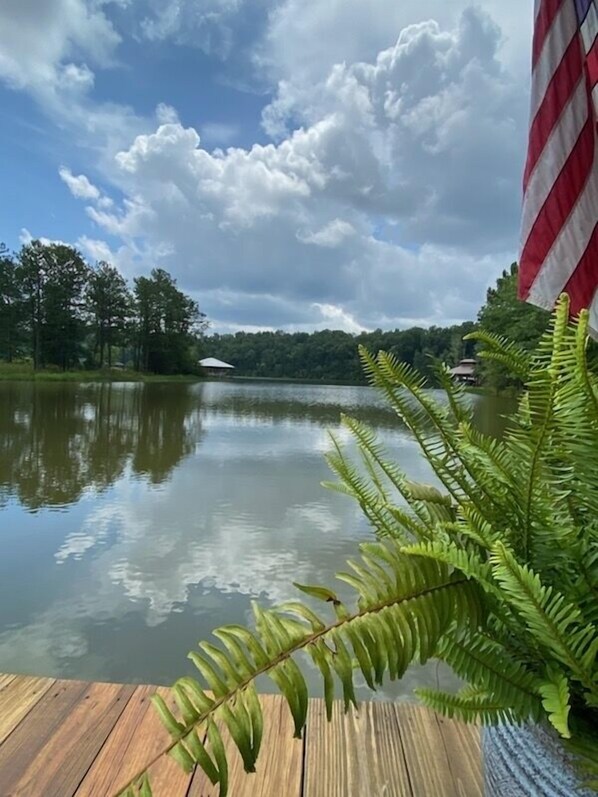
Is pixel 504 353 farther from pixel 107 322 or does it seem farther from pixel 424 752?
pixel 107 322

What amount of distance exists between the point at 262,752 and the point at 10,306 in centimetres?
2921

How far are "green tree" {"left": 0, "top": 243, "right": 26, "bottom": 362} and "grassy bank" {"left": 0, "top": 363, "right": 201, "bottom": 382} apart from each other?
4.04 feet

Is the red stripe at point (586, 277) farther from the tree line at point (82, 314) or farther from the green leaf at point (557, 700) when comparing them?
the tree line at point (82, 314)

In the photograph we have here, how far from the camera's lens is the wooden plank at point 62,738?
90cm

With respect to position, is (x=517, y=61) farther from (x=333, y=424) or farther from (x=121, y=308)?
(x=121, y=308)

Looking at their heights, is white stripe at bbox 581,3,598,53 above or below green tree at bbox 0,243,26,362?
below

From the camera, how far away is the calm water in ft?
6.86

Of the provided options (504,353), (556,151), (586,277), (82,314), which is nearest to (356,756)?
(504,353)

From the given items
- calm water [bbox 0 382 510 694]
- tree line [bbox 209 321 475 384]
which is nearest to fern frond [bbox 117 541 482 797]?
calm water [bbox 0 382 510 694]

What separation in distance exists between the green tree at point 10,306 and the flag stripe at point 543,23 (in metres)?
28.6

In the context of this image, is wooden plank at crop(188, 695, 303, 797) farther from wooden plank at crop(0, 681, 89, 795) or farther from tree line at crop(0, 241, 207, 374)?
tree line at crop(0, 241, 207, 374)

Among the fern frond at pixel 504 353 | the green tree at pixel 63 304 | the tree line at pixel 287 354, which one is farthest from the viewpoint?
the tree line at pixel 287 354

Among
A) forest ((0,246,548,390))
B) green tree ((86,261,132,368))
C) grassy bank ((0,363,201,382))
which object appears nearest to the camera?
grassy bank ((0,363,201,382))

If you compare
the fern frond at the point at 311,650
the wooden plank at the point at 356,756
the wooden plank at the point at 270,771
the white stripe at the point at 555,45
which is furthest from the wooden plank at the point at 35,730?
the white stripe at the point at 555,45
